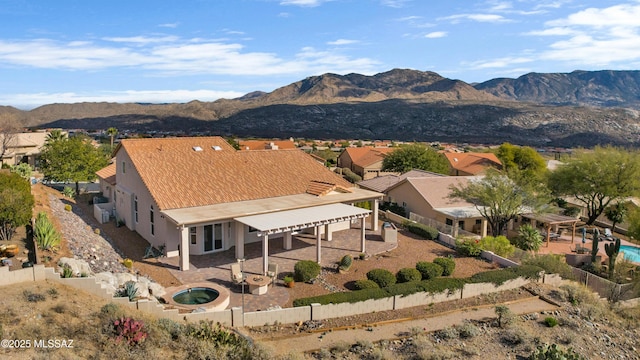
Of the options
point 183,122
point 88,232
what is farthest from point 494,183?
point 183,122

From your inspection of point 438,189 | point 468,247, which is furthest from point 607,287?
point 438,189

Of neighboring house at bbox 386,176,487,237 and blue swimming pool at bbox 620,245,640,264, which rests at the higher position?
neighboring house at bbox 386,176,487,237

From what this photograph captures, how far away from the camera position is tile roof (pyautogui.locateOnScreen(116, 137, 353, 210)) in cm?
2641

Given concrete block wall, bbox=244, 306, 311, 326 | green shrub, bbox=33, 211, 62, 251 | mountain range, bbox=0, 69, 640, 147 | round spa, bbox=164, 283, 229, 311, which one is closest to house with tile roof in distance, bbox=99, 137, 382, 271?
round spa, bbox=164, 283, 229, 311

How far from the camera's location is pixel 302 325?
705 inches

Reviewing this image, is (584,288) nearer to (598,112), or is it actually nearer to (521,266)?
(521,266)

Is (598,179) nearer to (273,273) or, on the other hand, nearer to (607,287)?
(607,287)

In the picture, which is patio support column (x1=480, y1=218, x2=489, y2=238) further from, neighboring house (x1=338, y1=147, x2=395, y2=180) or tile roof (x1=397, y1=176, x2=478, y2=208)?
neighboring house (x1=338, y1=147, x2=395, y2=180)

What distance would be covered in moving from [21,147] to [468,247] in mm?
54380

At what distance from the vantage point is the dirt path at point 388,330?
16562 mm

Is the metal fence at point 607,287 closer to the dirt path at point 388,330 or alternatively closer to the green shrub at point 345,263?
the dirt path at point 388,330

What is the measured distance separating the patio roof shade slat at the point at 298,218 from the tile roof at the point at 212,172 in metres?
3.67

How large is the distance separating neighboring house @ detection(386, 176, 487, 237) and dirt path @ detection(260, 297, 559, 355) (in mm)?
10715

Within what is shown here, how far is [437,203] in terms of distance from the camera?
35.8 meters
